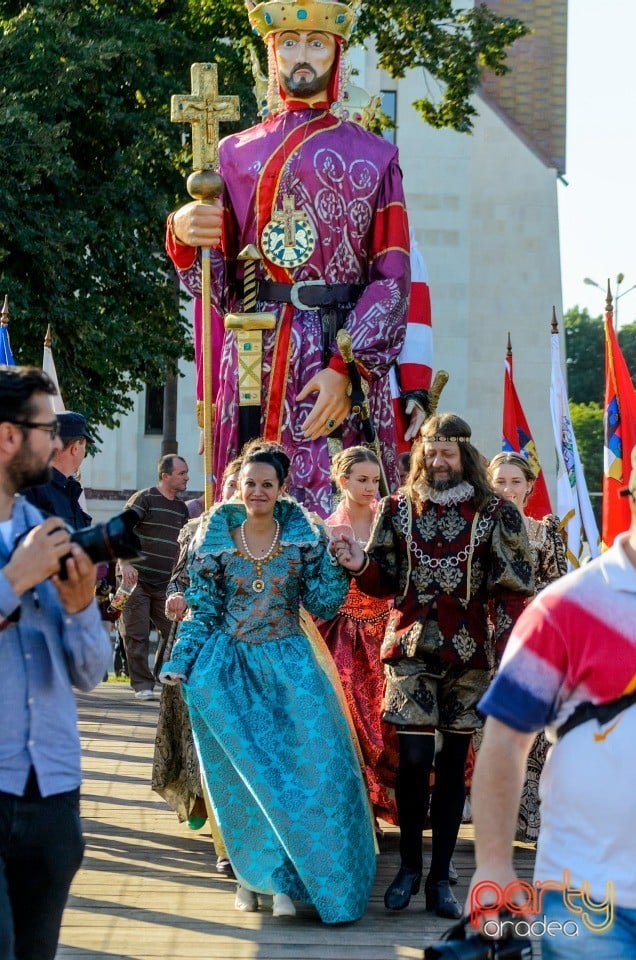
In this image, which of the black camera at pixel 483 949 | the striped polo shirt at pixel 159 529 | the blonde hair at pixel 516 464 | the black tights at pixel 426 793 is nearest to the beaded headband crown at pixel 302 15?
the blonde hair at pixel 516 464

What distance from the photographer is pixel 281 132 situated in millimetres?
8148

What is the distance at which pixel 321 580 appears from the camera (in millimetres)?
6555

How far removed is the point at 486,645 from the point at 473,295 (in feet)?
112

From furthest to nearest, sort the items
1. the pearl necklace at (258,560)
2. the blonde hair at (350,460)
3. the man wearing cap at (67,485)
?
the blonde hair at (350,460) < the pearl necklace at (258,560) < the man wearing cap at (67,485)

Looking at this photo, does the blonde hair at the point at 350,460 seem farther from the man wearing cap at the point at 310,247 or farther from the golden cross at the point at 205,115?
the golden cross at the point at 205,115

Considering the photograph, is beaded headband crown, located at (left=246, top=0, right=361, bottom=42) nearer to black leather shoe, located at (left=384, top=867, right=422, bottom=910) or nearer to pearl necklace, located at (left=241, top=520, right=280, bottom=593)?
pearl necklace, located at (left=241, top=520, right=280, bottom=593)

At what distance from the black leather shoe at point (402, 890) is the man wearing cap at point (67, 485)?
1.73m

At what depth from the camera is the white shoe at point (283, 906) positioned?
6.22 m

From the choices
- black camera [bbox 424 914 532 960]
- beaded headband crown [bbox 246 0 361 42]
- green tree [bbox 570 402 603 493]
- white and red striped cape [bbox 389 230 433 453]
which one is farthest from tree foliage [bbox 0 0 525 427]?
green tree [bbox 570 402 603 493]

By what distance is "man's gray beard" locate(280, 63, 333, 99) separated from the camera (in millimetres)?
8148

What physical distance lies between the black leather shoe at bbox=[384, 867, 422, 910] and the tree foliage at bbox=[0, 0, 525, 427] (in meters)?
12.5

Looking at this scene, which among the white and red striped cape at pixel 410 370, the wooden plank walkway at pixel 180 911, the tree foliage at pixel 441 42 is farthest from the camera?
the tree foliage at pixel 441 42

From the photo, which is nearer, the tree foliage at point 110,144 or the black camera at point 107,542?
the black camera at point 107,542

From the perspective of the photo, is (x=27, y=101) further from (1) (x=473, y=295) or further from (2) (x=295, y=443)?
(1) (x=473, y=295)
